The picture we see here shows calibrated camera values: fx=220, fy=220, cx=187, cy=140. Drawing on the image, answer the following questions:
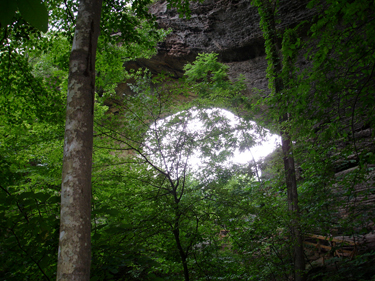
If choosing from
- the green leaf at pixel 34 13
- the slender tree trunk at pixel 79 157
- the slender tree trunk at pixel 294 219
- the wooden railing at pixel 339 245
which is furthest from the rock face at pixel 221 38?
the green leaf at pixel 34 13

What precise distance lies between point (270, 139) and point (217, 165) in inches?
132

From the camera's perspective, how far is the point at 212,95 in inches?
151

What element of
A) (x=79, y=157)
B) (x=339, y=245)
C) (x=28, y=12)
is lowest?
(x=339, y=245)

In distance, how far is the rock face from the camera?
33.2 ft

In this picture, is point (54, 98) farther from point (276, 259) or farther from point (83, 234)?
point (276, 259)

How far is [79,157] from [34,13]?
2.56 ft

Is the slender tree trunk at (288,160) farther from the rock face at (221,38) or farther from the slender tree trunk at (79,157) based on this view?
the rock face at (221,38)

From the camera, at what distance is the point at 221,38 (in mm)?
10641

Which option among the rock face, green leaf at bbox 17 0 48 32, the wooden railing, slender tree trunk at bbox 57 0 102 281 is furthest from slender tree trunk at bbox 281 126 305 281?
the rock face

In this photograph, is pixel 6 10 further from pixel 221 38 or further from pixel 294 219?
pixel 221 38

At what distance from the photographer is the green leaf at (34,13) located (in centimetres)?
59

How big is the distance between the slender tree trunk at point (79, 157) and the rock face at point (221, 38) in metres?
9.52

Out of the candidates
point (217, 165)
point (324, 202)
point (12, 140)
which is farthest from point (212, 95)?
point (12, 140)

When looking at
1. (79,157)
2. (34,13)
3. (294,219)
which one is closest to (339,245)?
(294,219)
